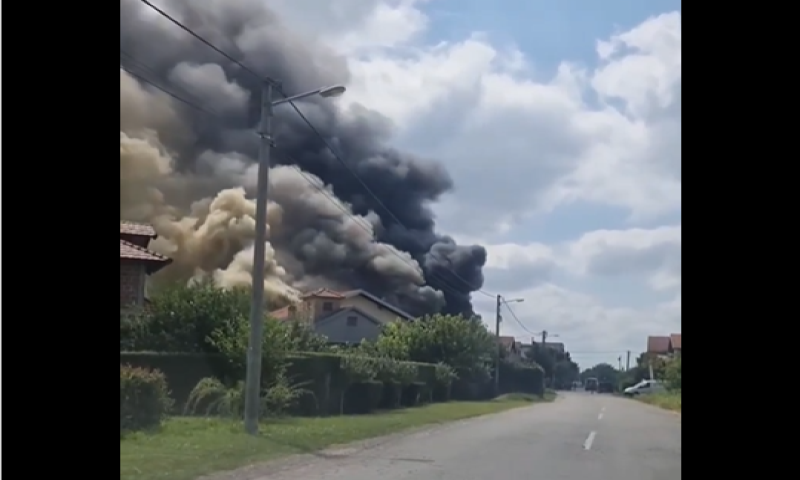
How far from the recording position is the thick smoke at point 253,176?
4391 mm

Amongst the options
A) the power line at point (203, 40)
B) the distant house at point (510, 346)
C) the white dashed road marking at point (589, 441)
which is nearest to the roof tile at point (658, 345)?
the white dashed road marking at point (589, 441)

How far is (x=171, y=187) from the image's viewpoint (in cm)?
485

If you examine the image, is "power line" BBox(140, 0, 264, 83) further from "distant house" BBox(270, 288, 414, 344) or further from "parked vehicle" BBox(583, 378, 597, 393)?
"parked vehicle" BBox(583, 378, 597, 393)

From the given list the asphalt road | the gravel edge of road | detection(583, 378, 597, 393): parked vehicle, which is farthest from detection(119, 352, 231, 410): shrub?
detection(583, 378, 597, 393): parked vehicle

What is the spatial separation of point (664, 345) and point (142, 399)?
257cm

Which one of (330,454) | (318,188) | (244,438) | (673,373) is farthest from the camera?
(244,438)

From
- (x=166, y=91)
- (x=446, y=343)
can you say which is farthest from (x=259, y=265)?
(x=446, y=343)

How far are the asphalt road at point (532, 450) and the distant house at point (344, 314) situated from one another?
562 millimetres

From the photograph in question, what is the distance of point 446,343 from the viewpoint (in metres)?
4.71

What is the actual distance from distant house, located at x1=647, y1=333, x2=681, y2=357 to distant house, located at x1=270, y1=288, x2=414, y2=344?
1.31 metres

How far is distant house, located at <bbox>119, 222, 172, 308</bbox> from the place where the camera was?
14.7ft

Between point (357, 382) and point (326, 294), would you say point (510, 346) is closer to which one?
point (357, 382)

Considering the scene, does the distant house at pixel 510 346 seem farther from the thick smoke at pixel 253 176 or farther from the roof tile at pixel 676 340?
the roof tile at pixel 676 340
